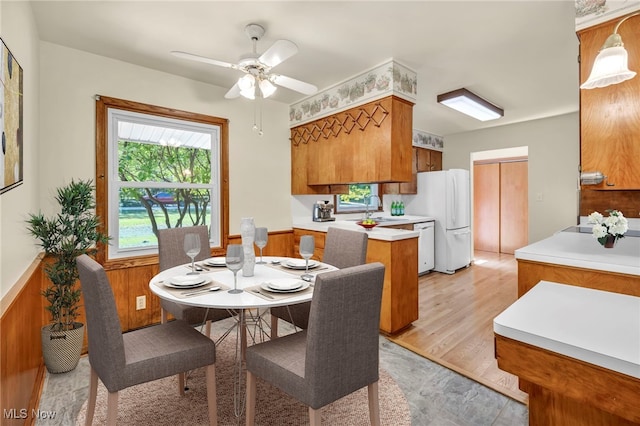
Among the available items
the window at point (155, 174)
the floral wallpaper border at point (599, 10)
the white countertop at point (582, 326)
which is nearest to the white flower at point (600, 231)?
the white countertop at point (582, 326)

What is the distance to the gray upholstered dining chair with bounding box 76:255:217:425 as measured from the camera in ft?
4.30

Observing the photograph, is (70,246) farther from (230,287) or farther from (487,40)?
(487,40)

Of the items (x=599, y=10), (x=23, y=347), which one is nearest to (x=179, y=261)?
(x=23, y=347)

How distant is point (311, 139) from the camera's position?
3740 millimetres

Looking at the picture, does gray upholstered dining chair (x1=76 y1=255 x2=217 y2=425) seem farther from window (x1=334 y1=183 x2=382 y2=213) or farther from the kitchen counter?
window (x1=334 y1=183 x2=382 y2=213)

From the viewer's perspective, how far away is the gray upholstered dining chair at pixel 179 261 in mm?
2152

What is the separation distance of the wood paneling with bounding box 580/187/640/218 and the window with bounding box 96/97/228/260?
349cm

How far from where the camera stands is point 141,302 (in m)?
2.89

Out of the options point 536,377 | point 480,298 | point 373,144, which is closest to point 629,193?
point 480,298

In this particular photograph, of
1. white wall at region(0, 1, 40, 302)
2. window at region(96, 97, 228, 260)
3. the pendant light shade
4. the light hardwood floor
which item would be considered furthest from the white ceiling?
the light hardwood floor

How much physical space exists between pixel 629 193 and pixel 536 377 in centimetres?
268

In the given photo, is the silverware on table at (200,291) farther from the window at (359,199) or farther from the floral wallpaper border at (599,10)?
the window at (359,199)

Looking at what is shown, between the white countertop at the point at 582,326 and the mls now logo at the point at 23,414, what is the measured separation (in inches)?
74.6

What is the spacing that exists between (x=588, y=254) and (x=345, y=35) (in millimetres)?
2129
